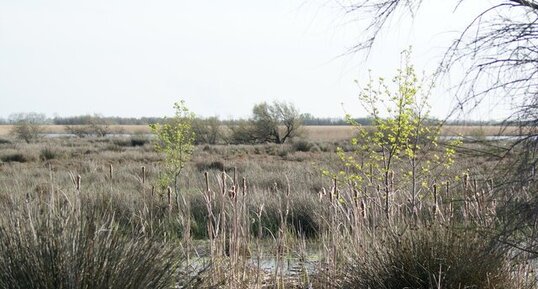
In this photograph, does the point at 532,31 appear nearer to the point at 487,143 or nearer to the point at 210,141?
the point at 487,143

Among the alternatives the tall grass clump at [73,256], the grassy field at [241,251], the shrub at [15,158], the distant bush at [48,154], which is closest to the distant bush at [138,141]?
the distant bush at [48,154]

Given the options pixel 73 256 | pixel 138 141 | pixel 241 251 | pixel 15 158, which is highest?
pixel 73 256

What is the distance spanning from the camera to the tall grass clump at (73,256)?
459 cm

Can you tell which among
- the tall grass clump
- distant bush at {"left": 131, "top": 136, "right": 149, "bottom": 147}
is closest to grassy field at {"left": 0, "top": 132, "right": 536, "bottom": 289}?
the tall grass clump

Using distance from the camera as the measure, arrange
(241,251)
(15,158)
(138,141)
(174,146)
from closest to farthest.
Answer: (241,251) → (174,146) → (15,158) → (138,141)

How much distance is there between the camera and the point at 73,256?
15.1 feet

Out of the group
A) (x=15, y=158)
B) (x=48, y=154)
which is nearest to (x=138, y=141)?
(x=48, y=154)

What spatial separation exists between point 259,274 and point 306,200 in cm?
851

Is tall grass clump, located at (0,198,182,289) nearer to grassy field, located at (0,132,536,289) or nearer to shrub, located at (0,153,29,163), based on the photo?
grassy field, located at (0,132,536,289)

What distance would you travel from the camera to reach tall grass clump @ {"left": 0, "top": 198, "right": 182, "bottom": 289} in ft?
15.0

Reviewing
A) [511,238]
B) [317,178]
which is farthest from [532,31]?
[317,178]

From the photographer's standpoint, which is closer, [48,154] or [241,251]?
[241,251]

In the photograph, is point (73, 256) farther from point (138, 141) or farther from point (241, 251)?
point (138, 141)

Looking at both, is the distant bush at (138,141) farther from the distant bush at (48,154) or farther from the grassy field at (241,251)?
the grassy field at (241,251)
